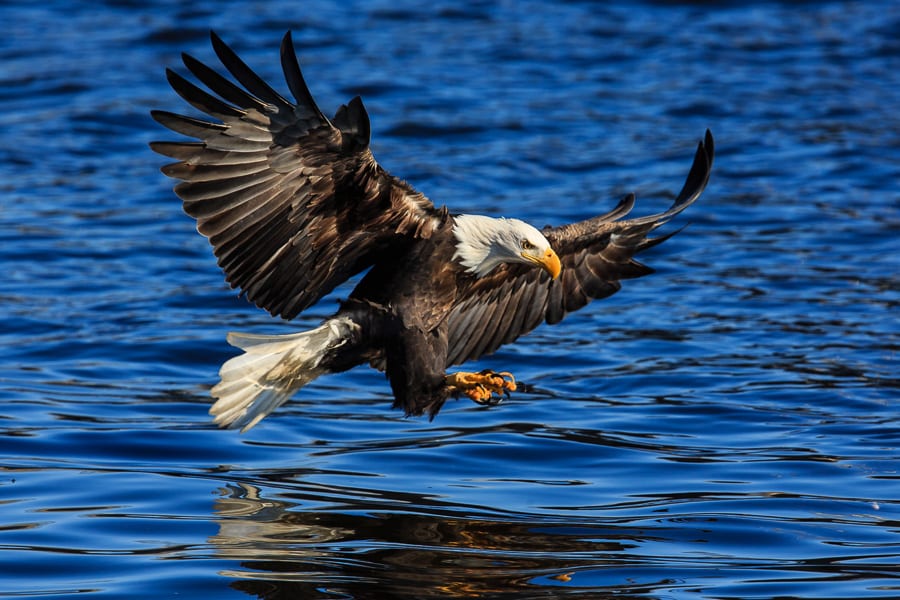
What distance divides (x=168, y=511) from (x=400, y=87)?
9498 mm

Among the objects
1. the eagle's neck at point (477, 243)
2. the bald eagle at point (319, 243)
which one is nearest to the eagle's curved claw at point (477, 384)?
the bald eagle at point (319, 243)

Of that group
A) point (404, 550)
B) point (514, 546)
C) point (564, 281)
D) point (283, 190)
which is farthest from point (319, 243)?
point (564, 281)

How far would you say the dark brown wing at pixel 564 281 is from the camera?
6.41 m

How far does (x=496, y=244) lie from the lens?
5637mm

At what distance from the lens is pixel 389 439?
6.55 meters

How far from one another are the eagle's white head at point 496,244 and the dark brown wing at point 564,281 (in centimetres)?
67

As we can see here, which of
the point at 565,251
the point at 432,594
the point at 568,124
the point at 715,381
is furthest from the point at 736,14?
the point at 432,594

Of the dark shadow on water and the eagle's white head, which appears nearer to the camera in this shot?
the dark shadow on water

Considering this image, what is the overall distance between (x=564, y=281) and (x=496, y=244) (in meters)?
1.05

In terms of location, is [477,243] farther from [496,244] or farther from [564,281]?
[564,281]

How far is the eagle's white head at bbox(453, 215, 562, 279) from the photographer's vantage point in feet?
18.4

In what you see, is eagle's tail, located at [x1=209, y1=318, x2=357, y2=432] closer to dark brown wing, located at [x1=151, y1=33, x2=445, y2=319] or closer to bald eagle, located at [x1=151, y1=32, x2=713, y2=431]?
bald eagle, located at [x1=151, y1=32, x2=713, y2=431]

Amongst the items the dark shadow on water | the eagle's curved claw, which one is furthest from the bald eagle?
the dark shadow on water

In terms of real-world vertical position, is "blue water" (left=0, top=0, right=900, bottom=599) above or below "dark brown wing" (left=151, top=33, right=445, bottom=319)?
below
